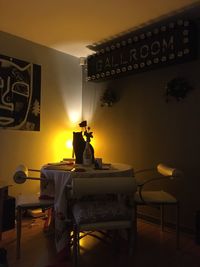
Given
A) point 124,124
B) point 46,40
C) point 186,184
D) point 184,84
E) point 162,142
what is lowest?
point 186,184

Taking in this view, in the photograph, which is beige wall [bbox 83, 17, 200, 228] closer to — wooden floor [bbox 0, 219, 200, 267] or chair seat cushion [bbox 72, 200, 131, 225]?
wooden floor [bbox 0, 219, 200, 267]

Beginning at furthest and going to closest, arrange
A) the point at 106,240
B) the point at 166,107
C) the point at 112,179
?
1. the point at 166,107
2. the point at 106,240
3. the point at 112,179

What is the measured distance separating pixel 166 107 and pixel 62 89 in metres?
1.70

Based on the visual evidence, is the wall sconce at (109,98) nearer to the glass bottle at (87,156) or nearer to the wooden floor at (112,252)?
the glass bottle at (87,156)

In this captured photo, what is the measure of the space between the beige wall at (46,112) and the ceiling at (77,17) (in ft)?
0.75

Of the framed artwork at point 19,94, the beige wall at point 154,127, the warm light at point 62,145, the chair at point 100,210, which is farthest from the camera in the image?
the warm light at point 62,145

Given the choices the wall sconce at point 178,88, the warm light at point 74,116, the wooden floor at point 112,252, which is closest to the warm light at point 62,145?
the warm light at point 74,116

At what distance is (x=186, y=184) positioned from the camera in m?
2.93

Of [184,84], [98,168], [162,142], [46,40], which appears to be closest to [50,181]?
[98,168]

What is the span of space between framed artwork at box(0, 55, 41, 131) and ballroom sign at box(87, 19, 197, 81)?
→ 852mm

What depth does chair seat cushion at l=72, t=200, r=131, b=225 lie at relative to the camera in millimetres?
1960

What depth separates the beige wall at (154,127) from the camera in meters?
2.88

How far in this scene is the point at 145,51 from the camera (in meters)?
3.13

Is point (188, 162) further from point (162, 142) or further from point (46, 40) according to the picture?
point (46, 40)
